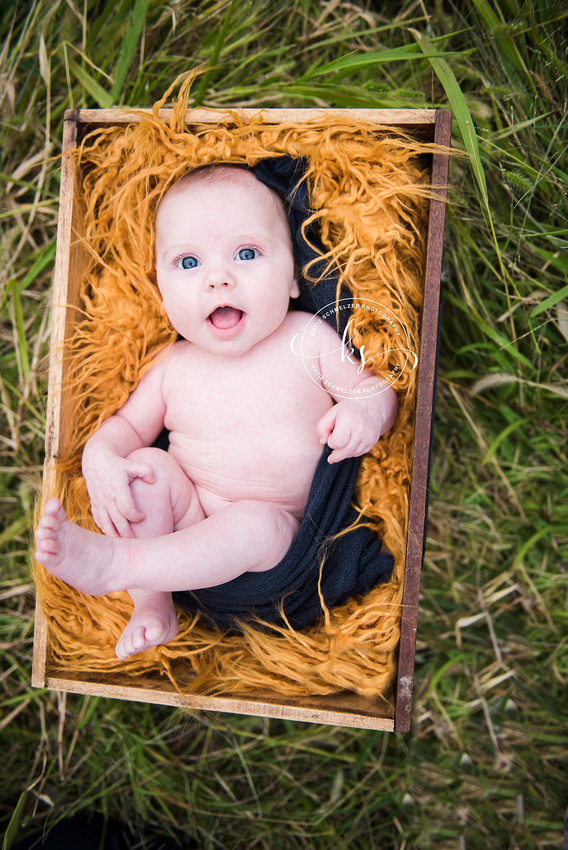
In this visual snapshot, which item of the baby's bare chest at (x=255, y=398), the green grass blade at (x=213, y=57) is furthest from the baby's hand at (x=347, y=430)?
the green grass blade at (x=213, y=57)

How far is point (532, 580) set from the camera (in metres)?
1.60

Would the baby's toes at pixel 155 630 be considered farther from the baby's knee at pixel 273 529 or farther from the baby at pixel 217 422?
the baby's knee at pixel 273 529

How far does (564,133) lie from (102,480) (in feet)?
4.49

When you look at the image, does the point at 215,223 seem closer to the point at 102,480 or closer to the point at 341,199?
the point at 341,199

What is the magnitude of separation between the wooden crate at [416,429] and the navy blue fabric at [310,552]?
127 mm

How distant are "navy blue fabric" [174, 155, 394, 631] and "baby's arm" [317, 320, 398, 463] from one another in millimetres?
81

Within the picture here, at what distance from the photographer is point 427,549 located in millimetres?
1631

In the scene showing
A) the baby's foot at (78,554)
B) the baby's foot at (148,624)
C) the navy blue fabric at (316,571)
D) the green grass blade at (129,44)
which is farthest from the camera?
the green grass blade at (129,44)

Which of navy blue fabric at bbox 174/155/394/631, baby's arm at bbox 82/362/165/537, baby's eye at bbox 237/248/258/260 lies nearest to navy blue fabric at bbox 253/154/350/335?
navy blue fabric at bbox 174/155/394/631

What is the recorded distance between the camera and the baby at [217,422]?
1.13 m

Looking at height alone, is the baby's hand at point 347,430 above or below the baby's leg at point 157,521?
above

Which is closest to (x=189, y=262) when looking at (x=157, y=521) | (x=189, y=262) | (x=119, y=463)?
(x=189, y=262)

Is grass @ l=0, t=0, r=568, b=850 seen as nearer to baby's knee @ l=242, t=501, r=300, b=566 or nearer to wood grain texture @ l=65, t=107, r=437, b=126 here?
wood grain texture @ l=65, t=107, r=437, b=126

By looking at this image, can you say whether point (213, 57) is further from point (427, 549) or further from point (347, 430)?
point (427, 549)
